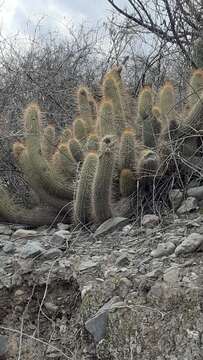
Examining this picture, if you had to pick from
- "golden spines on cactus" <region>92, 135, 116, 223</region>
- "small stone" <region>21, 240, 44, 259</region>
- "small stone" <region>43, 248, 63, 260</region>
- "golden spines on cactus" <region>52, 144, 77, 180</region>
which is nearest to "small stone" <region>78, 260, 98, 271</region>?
"small stone" <region>43, 248, 63, 260</region>

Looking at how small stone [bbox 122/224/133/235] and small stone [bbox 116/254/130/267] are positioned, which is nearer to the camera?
small stone [bbox 116/254/130/267]

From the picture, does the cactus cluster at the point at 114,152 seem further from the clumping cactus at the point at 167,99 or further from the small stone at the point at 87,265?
the small stone at the point at 87,265

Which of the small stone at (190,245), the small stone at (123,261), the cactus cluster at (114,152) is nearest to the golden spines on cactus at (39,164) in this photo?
the cactus cluster at (114,152)

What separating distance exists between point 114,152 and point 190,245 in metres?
1.00

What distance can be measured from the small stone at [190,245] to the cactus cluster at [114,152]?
0.83 meters

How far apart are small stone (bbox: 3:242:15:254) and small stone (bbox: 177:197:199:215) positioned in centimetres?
117

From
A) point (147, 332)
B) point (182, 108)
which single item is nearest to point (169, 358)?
point (147, 332)

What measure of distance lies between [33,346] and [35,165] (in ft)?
5.36

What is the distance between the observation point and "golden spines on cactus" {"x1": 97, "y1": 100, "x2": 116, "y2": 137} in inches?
164

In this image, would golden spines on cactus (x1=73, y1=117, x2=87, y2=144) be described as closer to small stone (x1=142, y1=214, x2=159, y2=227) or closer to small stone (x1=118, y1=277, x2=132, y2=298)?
small stone (x1=142, y1=214, x2=159, y2=227)

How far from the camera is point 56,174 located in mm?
4266

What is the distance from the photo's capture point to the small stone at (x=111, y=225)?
3.69m

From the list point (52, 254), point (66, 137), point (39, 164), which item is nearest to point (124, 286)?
→ point (52, 254)

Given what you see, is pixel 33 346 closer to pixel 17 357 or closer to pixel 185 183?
pixel 17 357
